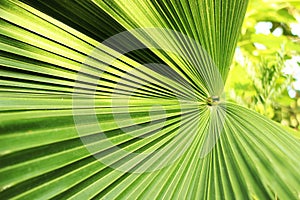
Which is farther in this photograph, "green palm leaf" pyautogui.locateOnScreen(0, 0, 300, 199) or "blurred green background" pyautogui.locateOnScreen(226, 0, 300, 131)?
"blurred green background" pyautogui.locateOnScreen(226, 0, 300, 131)

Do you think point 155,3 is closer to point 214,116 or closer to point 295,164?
point 214,116

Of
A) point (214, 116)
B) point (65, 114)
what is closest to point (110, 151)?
point (65, 114)

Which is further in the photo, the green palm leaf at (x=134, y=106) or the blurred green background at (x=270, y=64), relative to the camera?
the blurred green background at (x=270, y=64)

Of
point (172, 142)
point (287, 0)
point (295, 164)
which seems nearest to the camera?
point (295, 164)

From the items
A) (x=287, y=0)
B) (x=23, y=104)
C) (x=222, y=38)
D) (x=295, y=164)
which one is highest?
(x=287, y=0)
